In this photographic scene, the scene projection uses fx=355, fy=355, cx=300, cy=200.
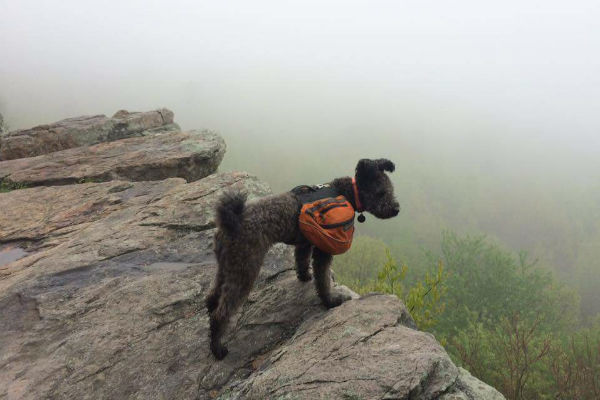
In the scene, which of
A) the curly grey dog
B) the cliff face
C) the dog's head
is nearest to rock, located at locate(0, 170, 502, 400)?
the cliff face

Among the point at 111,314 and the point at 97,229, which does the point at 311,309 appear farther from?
the point at 97,229

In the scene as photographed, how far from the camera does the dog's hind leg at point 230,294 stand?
4.61 meters

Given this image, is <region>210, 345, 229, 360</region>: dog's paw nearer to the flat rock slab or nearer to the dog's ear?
the dog's ear

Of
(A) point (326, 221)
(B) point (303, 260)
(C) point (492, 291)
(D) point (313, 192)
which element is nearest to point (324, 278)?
(B) point (303, 260)

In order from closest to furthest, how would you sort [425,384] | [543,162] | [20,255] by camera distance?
[425,384], [20,255], [543,162]

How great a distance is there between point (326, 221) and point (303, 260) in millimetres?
1220

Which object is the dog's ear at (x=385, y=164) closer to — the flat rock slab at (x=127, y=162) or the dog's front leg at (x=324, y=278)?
the dog's front leg at (x=324, y=278)

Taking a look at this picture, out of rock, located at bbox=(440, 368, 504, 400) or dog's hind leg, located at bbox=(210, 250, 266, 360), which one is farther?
dog's hind leg, located at bbox=(210, 250, 266, 360)

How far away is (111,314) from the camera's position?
531cm

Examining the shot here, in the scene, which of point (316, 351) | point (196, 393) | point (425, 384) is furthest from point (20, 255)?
point (425, 384)

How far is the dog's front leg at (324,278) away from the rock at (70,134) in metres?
11.3

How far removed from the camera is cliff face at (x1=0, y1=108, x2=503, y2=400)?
3.79 metres

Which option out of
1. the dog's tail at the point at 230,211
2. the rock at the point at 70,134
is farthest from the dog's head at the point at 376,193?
the rock at the point at 70,134

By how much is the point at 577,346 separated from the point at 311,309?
23046 mm
